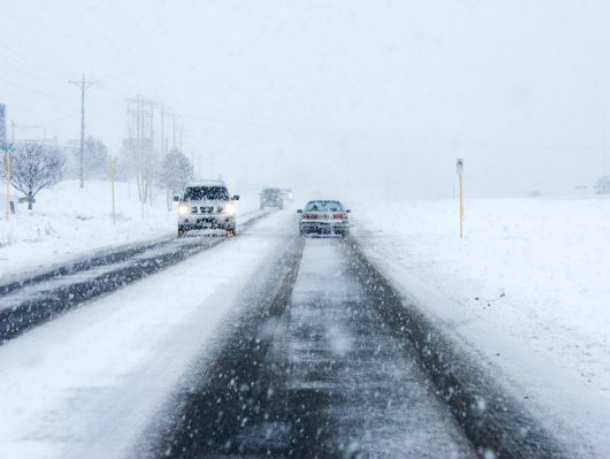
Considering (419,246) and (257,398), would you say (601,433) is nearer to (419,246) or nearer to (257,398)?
(257,398)

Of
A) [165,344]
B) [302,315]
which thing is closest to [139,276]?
[302,315]

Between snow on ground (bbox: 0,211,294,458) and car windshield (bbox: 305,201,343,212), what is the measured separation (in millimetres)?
15780

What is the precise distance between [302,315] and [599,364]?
384cm

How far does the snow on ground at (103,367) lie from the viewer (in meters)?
4.55

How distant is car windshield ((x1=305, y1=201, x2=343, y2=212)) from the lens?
2744 centimetres

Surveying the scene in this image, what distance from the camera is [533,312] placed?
31.1 feet

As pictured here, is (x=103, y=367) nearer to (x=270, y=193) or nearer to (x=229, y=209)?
(x=229, y=209)

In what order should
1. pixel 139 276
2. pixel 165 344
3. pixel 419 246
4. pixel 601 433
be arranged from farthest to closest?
pixel 419 246 < pixel 139 276 < pixel 165 344 < pixel 601 433

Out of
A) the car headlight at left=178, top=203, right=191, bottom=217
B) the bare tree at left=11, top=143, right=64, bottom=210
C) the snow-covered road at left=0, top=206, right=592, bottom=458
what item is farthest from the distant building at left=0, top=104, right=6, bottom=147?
the snow-covered road at left=0, top=206, right=592, bottom=458

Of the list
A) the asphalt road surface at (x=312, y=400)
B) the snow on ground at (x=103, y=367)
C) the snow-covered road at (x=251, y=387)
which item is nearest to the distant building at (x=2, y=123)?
the snow on ground at (x=103, y=367)

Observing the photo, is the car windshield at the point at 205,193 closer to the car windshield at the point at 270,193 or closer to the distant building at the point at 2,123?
the distant building at the point at 2,123

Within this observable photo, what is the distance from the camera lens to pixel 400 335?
789 centimetres

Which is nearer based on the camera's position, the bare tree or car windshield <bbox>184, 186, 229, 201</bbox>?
car windshield <bbox>184, 186, 229, 201</bbox>

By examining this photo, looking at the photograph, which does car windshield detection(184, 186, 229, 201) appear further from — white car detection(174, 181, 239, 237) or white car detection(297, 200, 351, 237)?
white car detection(297, 200, 351, 237)
